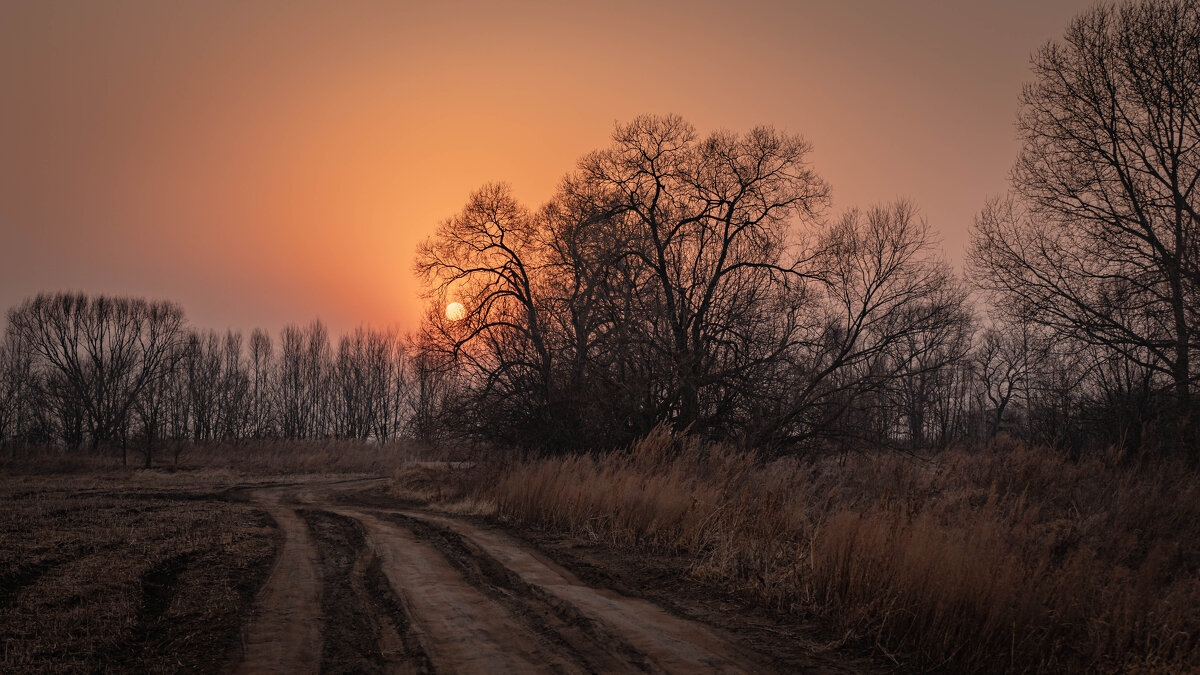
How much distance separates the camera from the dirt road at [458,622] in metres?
4.32

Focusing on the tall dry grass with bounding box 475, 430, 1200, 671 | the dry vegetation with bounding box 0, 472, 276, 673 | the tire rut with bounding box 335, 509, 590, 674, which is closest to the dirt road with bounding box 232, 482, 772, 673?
the tire rut with bounding box 335, 509, 590, 674

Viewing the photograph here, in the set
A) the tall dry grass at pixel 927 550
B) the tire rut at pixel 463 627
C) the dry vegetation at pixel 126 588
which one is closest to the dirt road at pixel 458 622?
the tire rut at pixel 463 627

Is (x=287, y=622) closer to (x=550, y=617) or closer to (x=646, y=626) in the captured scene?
(x=550, y=617)

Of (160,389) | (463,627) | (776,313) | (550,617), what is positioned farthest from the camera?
(160,389)

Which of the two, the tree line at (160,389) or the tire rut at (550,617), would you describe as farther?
the tree line at (160,389)

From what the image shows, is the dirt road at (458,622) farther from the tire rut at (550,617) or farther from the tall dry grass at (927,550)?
the tall dry grass at (927,550)

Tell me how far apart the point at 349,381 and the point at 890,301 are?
6080cm

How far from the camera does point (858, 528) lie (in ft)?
18.9

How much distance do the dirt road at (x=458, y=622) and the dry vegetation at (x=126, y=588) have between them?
1.16 ft

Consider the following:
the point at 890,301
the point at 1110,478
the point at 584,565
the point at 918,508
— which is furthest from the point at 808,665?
the point at 890,301

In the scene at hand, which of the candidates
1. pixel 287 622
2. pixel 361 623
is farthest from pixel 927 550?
pixel 287 622

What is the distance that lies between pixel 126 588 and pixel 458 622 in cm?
340

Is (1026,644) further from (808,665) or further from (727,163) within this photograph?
(727,163)

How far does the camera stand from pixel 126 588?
6.12 m
